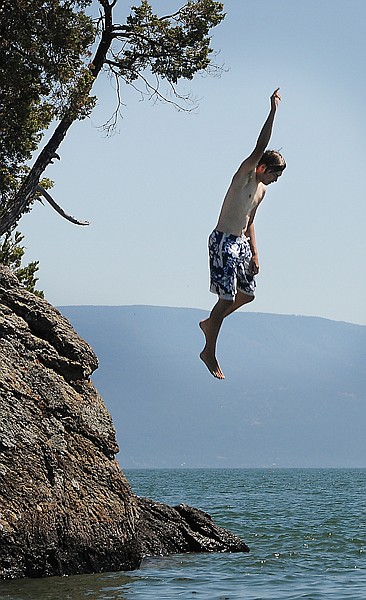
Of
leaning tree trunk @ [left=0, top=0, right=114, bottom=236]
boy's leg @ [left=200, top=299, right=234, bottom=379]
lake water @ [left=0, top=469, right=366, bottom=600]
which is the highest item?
leaning tree trunk @ [left=0, top=0, right=114, bottom=236]

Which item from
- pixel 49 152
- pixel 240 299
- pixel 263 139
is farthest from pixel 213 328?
pixel 49 152

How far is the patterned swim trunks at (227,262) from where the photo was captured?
418 inches

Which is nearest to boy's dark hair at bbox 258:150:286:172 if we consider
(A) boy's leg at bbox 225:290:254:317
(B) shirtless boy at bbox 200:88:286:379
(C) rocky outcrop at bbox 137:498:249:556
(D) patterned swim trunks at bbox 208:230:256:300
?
(B) shirtless boy at bbox 200:88:286:379

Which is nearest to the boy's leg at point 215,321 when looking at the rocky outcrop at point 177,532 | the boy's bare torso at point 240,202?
the boy's bare torso at point 240,202

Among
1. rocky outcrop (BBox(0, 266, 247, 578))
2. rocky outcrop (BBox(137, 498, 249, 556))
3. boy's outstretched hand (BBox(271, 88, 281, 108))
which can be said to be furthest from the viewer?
rocky outcrop (BBox(137, 498, 249, 556))

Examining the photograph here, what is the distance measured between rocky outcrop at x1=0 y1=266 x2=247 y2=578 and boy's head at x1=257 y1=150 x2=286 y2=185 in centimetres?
671

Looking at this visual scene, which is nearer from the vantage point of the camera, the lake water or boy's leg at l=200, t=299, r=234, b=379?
boy's leg at l=200, t=299, r=234, b=379

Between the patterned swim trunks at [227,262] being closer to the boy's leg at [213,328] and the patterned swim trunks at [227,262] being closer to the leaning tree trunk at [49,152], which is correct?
the boy's leg at [213,328]

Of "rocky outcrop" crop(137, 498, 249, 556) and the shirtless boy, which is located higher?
the shirtless boy

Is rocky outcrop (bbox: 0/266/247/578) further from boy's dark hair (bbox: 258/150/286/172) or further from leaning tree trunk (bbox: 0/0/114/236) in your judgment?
boy's dark hair (bbox: 258/150/286/172)

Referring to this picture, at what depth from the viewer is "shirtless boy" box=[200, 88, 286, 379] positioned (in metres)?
10.3

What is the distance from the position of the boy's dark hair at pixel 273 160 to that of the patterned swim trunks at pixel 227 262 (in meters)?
0.85

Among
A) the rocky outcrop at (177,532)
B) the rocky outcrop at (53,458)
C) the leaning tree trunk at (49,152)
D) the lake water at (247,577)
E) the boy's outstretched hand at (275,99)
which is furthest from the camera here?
the leaning tree trunk at (49,152)

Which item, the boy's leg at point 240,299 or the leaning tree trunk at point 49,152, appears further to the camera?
the leaning tree trunk at point 49,152
